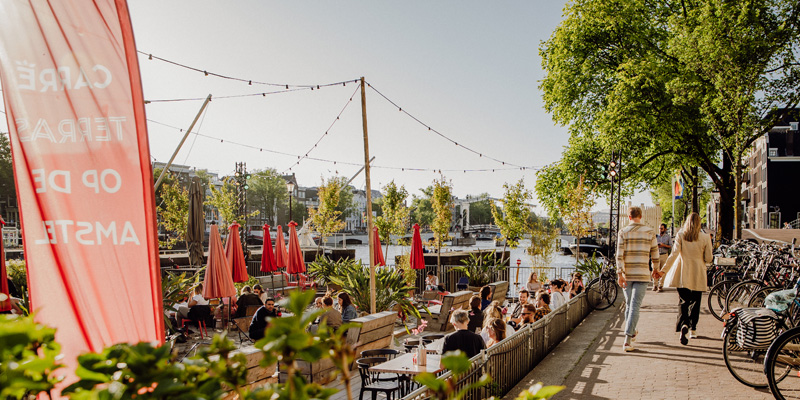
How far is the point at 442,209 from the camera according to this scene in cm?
2519

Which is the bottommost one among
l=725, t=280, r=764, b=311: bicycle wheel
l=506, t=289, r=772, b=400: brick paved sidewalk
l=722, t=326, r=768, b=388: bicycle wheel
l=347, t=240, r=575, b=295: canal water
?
l=347, t=240, r=575, b=295: canal water

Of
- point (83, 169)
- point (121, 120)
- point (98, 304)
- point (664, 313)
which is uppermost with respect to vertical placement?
point (121, 120)

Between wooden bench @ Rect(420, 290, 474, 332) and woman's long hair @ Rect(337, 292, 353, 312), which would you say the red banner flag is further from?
wooden bench @ Rect(420, 290, 474, 332)

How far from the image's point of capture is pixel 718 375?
22.3 ft

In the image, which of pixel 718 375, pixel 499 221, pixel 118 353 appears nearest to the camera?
pixel 118 353

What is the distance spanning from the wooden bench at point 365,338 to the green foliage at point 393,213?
19129 millimetres

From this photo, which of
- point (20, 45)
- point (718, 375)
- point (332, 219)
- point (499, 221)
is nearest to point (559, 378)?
point (718, 375)

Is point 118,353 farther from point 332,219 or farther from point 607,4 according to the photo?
point 332,219

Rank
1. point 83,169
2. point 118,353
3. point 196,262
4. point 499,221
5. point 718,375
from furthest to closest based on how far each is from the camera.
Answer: point 499,221, point 196,262, point 718,375, point 83,169, point 118,353

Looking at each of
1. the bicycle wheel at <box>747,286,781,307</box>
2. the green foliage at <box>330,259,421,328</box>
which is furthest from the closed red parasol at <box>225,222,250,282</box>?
the bicycle wheel at <box>747,286,781,307</box>

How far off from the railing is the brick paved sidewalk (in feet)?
0.62

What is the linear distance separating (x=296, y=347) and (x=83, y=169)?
2941 millimetres

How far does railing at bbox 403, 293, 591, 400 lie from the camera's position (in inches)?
229

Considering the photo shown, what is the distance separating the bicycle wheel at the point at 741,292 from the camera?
28.8 feet
